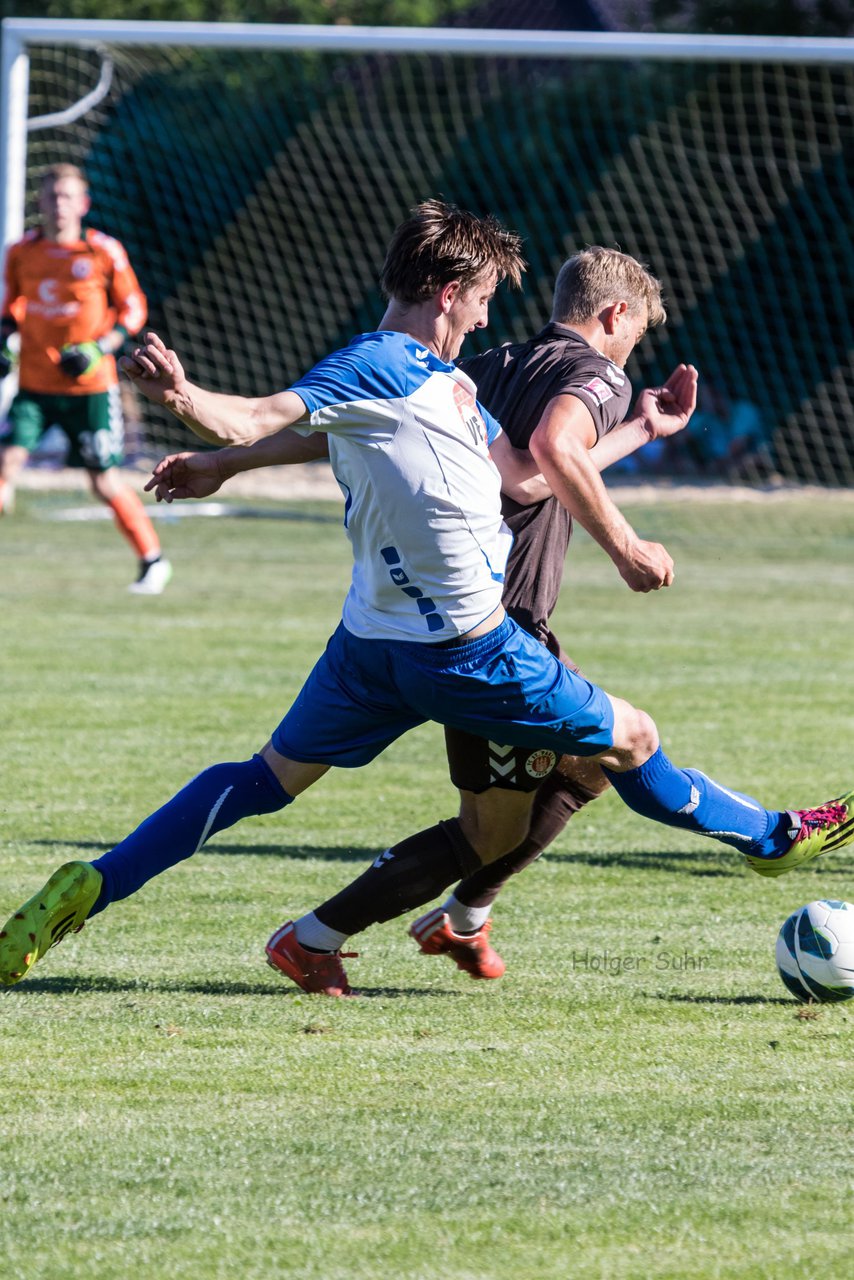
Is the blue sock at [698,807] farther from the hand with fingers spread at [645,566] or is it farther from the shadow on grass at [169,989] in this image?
the shadow on grass at [169,989]

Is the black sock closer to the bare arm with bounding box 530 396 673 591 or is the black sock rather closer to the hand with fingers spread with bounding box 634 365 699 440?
the bare arm with bounding box 530 396 673 591

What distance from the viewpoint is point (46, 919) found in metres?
4.27

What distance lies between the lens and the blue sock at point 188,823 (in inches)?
174

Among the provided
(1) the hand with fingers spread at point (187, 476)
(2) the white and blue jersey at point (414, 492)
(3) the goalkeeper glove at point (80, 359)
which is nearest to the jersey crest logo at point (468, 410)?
(2) the white and blue jersey at point (414, 492)

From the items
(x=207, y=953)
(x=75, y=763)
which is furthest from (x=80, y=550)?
(x=207, y=953)

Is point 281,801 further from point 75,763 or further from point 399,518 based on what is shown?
point 75,763

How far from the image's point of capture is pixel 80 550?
50.3ft

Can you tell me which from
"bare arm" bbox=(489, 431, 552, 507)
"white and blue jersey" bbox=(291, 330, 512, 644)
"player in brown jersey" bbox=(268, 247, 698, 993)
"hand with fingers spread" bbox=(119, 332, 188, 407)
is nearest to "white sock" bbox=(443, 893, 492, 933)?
"player in brown jersey" bbox=(268, 247, 698, 993)

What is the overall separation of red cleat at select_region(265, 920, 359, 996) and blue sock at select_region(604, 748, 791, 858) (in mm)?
844

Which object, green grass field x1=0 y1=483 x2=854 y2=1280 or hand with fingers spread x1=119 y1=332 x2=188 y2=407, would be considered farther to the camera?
hand with fingers spread x1=119 y1=332 x2=188 y2=407

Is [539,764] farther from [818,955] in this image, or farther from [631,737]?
[818,955]

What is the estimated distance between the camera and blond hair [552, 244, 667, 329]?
4672 mm

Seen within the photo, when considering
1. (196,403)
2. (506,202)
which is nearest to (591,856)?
(196,403)

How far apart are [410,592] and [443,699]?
0.84 ft
